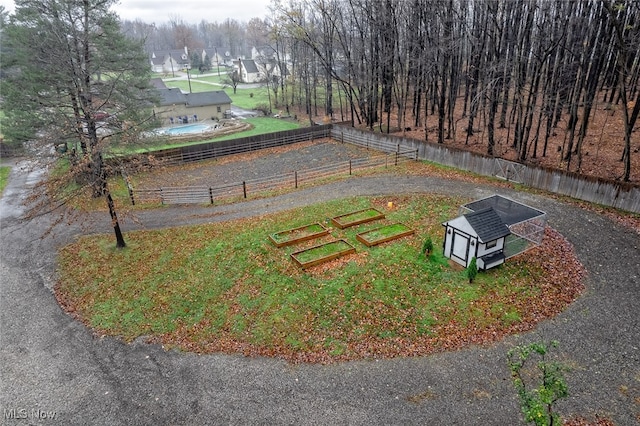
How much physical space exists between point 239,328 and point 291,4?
34.2 metres

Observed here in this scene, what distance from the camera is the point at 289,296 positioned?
41.4ft

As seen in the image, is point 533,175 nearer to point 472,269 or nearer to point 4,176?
point 472,269

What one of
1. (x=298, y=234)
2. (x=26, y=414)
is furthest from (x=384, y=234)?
(x=26, y=414)

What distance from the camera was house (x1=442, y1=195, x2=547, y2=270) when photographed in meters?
12.6

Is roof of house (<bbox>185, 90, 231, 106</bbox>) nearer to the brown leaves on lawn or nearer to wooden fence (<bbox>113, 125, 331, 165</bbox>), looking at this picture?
wooden fence (<bbox>113, 125, 331, 165</bbox>)

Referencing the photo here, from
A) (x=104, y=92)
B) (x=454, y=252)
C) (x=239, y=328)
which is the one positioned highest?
(x=104, y=92)

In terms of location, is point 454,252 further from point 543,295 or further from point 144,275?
point 144,275

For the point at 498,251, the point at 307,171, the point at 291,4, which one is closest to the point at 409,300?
the point at 498,251

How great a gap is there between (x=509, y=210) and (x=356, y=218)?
6.21 m

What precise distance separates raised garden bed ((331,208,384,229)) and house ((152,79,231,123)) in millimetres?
33112

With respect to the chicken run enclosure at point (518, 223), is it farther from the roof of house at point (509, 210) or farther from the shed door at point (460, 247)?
the shed door at point (460, 247)

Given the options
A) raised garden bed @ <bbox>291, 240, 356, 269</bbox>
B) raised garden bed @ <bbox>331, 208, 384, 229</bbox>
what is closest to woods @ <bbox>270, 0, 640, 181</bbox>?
raised garden bed @ <bbox>331, 208, 384, 229</bbox>

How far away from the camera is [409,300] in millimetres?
12094

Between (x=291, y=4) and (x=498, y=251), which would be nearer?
(x=498, y=251)
